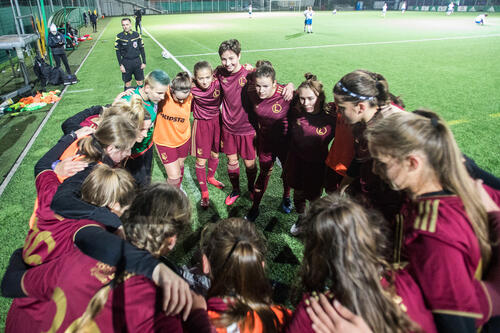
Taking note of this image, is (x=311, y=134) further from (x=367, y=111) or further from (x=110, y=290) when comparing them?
(x=110, y=290)

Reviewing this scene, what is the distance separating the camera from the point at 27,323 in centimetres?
145

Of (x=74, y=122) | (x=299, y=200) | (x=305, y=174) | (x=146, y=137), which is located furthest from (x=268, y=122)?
(x=74, y=122)

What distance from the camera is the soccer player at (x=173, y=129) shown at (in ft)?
11.3

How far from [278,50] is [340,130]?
A: 12.9 meters

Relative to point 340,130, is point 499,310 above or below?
below

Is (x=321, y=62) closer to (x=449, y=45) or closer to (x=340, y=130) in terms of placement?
(x=449, y=45)

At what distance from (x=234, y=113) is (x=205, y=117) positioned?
0.37 m

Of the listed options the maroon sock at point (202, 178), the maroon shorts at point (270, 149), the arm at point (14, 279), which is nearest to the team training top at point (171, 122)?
the maroon sock at point (202, 178)

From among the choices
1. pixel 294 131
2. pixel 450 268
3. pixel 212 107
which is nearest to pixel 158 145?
pixel 212 107

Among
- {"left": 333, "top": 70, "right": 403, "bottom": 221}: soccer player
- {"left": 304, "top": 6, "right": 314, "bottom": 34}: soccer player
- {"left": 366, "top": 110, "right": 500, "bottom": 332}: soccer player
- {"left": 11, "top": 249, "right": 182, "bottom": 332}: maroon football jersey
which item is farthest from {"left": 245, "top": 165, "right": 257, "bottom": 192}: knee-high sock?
{"left": 304, "top": 6, "right": 314, "bottom": 34}: soccer player

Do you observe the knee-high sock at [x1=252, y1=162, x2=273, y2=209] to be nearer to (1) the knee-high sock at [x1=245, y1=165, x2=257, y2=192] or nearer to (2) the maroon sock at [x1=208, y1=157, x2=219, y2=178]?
(1) the knee-high sock at [x1=245, y1=165, x2=257, y2=192]

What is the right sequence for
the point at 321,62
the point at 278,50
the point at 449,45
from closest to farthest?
the point at 321,62, the point at 278,50, the point at 449,45

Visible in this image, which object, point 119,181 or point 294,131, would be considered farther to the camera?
point 294,131

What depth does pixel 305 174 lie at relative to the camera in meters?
3.07
